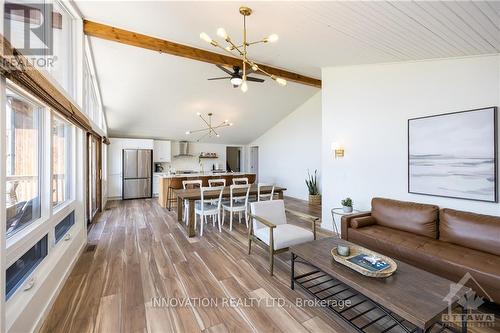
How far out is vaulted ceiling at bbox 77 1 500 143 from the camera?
A: 218 cm

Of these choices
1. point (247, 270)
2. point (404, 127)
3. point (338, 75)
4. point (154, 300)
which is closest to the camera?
point (154, 300)

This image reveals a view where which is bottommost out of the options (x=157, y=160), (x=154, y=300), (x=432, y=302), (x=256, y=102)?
(x=154, y=300)

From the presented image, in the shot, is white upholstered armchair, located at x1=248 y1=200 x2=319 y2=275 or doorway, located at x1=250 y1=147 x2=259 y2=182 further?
doorway, located at x1=250 y1=147 x2=259 y2=182

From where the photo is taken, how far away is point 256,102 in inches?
272

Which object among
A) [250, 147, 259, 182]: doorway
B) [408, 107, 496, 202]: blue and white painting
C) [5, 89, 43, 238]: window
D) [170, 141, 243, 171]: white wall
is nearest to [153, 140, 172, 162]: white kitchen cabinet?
[170, 141, 243, 171]: white wall

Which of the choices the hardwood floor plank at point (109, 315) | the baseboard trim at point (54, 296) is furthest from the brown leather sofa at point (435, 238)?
the baseboard trim at point (54, 296)

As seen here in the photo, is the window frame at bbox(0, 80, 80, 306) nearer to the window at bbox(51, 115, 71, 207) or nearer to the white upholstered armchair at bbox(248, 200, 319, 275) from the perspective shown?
the window at bbox(51, 115, 71, 207)

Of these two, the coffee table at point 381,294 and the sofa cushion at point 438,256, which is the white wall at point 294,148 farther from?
the coffee table at point 381,294

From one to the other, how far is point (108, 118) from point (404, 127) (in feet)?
24.5

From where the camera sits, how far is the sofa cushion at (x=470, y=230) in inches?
92.8

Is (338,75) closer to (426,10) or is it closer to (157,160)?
(426,10)

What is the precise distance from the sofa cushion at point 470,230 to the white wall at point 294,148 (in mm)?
4407

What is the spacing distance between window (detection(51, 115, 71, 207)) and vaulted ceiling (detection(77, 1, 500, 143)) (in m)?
1.55

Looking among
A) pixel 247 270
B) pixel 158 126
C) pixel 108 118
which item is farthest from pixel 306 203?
pixel 108 118
